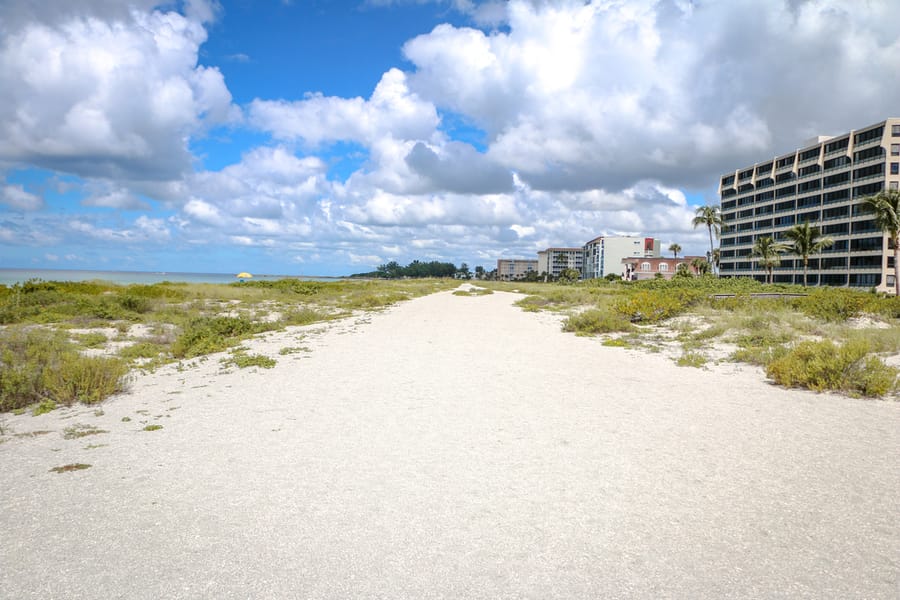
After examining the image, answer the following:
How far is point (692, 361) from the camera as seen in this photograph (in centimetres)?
1182

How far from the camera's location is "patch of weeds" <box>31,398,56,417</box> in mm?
7547

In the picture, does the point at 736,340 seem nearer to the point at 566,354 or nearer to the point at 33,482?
the point at 566,354

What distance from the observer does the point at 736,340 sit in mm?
14312

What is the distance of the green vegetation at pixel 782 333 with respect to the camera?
29.1ft

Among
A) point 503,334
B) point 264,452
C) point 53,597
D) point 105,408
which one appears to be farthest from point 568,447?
point 503,334

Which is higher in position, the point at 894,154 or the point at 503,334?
the point at 894,154

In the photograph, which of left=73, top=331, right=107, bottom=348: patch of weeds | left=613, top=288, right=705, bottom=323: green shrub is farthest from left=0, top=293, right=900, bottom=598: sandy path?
left=613, top=288, right=705, bottom=323: green shrub

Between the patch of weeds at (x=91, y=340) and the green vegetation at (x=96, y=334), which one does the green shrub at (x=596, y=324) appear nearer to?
the green vegetation at (x=96, y=334)

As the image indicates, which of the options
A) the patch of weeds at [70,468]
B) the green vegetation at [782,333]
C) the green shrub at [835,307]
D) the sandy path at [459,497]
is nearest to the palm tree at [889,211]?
the green vegetation at [782,333]

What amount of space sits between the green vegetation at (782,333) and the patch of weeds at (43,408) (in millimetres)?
11961

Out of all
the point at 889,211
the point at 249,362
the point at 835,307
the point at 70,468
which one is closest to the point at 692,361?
the point at 249,362

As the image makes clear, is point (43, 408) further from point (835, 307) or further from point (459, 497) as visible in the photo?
point (835, 307)

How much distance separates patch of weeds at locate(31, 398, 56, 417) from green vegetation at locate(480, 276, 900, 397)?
39.2 feet

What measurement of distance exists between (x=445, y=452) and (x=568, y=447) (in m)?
1.43
